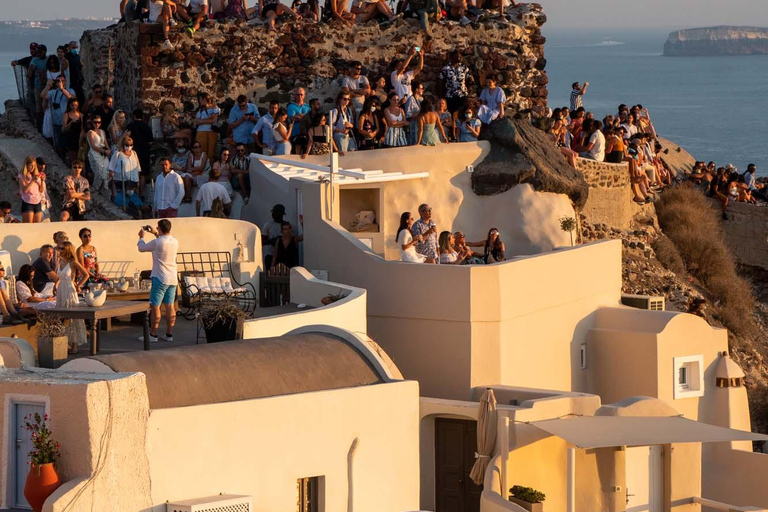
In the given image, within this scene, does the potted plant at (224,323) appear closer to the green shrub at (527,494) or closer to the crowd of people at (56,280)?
the crowd of people at (56,280)

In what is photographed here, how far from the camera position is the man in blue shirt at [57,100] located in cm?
3291

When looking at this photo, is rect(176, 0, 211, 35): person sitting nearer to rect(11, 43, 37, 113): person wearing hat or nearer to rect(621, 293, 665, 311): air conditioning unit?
rect(11, 43, 37, 113): person wearing hat

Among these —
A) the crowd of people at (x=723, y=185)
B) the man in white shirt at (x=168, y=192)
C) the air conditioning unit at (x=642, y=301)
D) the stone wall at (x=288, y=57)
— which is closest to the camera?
the man in white shirt at (x=168, y=192)

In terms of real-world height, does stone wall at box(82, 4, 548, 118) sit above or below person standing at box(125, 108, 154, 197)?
above

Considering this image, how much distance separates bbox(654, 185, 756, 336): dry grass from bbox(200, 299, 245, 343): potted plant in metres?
15.8

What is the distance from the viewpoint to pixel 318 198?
2925 cm

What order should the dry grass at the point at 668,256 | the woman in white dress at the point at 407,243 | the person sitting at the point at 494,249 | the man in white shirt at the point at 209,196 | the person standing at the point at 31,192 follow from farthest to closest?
the dry grass at the point at 668,256 → the person sitting at the point at 494,249 → the man in white shirt at the point at 209,196 → the woman in white dress at the point at 407,243 → the person standing at the point at 31,192

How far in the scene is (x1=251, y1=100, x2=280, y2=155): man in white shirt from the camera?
31734 millimetres

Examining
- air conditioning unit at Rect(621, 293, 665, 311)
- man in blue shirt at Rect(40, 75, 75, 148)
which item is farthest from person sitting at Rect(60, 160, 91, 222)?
air conditioning unit at Rect(621, 293, 665, 311)

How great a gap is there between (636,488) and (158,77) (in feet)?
37.8

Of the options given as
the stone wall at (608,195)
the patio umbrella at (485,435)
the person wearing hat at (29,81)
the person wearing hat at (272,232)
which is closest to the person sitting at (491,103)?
the stone wall at (608,195)

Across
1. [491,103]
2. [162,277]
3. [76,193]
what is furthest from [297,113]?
[162,277]

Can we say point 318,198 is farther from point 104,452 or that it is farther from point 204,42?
point 104,452

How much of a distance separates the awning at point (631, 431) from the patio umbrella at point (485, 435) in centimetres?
65
